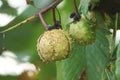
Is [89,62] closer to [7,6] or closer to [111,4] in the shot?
[111,4]

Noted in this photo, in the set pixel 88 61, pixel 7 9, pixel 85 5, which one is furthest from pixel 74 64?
pixel 7 9

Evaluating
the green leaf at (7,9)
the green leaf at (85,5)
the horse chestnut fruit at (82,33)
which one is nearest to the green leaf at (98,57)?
the horse chestnut fruit at (82,33)

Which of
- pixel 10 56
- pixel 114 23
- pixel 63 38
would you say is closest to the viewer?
pixel 63 38

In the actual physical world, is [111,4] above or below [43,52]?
above

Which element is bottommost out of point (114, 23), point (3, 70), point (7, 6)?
point (3, 70)

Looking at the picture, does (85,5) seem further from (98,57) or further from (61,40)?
(98,57)

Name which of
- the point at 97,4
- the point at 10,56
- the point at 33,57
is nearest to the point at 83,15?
the point at 97,4

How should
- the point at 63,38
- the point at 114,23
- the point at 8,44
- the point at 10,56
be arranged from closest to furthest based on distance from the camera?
the point at 63,38, the point at 114,23, the point at 8,44, the point at 10,56
